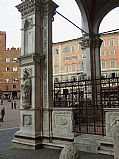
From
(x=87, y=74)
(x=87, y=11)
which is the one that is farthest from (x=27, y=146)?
(x=87, y=11)

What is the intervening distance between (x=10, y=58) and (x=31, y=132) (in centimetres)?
5536

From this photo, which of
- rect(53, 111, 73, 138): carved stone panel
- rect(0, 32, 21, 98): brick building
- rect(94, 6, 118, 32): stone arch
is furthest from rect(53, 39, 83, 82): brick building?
rect(53, 111, 73, 138): carved stone panel

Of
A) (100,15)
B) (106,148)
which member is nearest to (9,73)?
(100,15)

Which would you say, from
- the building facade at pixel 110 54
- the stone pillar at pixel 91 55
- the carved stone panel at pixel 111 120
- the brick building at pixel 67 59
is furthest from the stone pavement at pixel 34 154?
the brick building at pixel 67 59

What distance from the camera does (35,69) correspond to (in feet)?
28.4

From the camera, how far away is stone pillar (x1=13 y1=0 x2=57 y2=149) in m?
8.58

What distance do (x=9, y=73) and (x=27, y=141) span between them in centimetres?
5632

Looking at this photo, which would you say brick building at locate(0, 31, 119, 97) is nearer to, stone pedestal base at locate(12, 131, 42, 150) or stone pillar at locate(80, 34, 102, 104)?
stone pillar at locate(80, 34, 102, 104)

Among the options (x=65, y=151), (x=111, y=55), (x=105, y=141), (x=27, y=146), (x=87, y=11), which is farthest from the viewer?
(x=111, y=55)

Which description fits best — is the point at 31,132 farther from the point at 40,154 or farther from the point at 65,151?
the point at 65,151

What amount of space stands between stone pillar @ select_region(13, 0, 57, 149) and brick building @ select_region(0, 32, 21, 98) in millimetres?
53413

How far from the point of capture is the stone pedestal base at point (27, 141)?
833 cm

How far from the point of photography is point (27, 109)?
8703 mm

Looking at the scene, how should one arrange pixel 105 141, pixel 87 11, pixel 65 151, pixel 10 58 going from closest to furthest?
1. pixel 65 151
2. pixel 105 141
3. pixel 87 11
4. pixel 10 58
